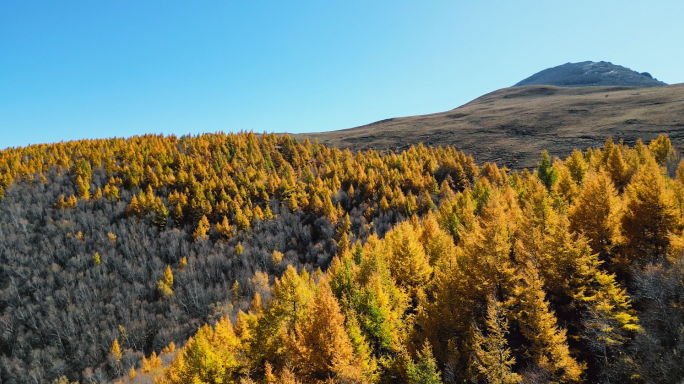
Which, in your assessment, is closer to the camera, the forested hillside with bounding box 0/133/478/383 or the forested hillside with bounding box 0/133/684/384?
the forested hillside with bounding box 0/133/684/384

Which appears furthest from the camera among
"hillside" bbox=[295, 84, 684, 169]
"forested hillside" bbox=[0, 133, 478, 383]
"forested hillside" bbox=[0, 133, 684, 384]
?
"hillside" bbox=[295, 84, 684, 169]

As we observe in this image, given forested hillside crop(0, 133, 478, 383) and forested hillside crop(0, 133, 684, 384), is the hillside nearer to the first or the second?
forested hillside crop(0, 133, 684, 384)

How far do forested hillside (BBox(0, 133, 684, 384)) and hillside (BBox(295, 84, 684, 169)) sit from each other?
19.0 metres

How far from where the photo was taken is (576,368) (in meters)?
20.6

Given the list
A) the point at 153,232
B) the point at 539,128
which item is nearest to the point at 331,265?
the point at 153,232

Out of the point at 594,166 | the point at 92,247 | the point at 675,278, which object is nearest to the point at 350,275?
the point at 675,278

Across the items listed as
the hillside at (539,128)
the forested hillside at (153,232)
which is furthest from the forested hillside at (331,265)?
the hillside at (539,128)

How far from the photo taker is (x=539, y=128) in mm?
122688

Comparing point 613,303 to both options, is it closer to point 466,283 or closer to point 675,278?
point 675,278

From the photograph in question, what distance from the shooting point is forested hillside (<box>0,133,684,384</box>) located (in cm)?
2308

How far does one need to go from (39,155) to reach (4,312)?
2648 inches

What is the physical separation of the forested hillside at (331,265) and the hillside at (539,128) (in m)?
19.0

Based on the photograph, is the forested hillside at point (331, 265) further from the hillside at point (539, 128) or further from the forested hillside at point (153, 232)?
the hillside at point (539, 128)

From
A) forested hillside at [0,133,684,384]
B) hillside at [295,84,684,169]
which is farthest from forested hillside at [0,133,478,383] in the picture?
hillside at [295,84,684,169]
